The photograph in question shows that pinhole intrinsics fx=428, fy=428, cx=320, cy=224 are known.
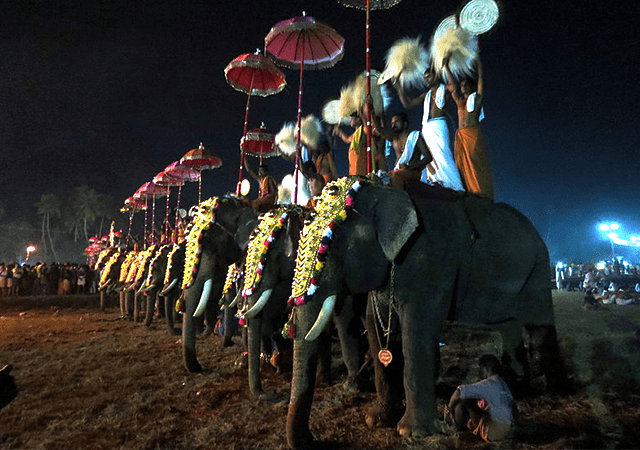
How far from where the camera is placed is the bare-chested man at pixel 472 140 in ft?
19.5

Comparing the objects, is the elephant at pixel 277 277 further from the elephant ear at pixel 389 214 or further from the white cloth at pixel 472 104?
the white cloth at pixel 472 104

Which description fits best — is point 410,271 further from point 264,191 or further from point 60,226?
point 60,226

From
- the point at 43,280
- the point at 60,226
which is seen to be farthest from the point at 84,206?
the point at 43,280

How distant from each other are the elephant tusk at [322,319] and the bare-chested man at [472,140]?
290 centimetres

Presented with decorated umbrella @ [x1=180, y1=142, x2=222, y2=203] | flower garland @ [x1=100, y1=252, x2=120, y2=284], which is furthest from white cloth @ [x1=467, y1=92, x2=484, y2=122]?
flower garland @ [x1=100, y1=252, x2=120, y2=284]

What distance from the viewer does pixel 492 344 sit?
946 cm

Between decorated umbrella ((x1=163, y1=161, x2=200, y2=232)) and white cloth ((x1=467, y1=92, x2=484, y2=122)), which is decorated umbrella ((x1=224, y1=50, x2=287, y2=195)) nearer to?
white cloth ((x1=467, y1=92, x2=484, y2=122))

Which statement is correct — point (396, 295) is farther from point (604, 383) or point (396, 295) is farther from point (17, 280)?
point (17, 280)

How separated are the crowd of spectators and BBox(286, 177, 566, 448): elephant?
28630 mm

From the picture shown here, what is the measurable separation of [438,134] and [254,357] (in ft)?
13.4

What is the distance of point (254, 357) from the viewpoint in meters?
5.92

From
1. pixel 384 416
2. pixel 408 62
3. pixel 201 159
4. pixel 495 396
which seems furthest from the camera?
pixel 201 159

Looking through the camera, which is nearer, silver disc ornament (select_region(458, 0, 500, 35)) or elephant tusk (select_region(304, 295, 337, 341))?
elephant tusk (select_region(304, 295, 337, 341))

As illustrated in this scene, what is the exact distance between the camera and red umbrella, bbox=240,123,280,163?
1259cm
